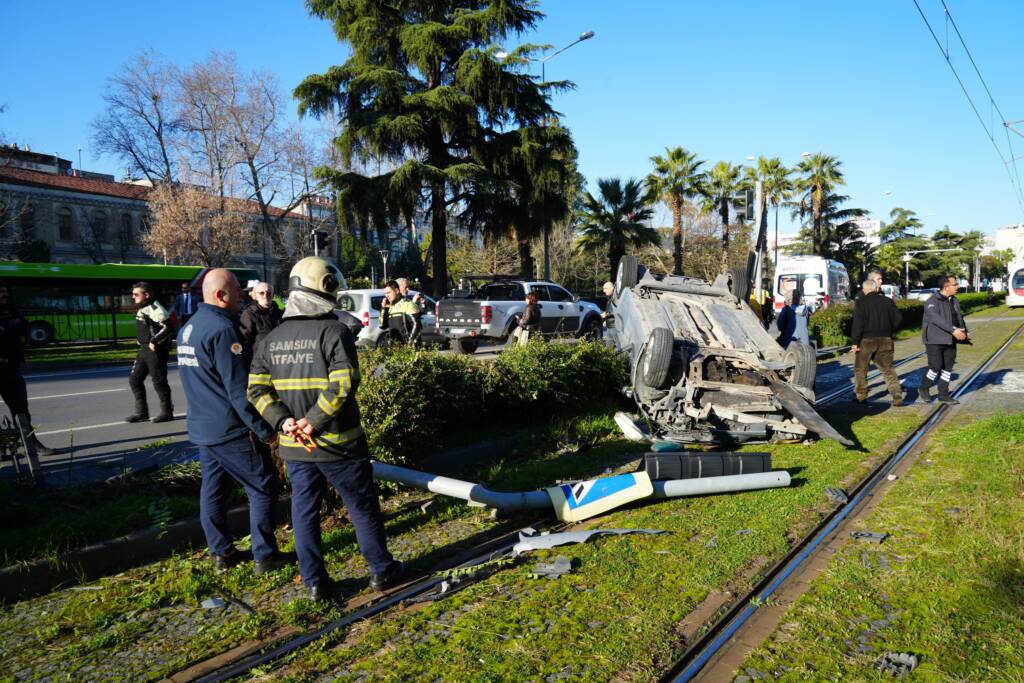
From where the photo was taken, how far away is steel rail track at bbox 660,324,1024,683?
10.1 feet

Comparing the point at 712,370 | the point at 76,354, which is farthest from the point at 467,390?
the point at 76,354

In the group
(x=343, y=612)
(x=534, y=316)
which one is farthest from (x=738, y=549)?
(x=534, y=316)

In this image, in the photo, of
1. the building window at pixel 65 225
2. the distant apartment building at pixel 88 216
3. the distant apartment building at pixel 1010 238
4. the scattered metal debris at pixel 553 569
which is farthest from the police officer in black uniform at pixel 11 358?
the distant apartment building at pixel 1010 238

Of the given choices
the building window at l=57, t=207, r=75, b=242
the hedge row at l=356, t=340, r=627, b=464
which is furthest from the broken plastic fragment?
the building window at l=57, t=207, r=75, b=242

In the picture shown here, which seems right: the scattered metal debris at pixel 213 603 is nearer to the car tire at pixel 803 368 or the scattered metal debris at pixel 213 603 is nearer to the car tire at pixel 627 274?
the car tire at pixel 803 368

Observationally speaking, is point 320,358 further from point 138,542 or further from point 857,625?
point 857,625

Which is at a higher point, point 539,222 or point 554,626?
point 539,222

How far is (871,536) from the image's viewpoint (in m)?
4.52

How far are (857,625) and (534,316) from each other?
31.7 ft

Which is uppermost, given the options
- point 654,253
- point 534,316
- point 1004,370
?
point 654,253

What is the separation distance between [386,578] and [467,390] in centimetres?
316

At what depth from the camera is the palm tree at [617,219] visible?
3058cm

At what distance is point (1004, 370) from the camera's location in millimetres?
12523

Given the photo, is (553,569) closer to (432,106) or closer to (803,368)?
(803,368)
